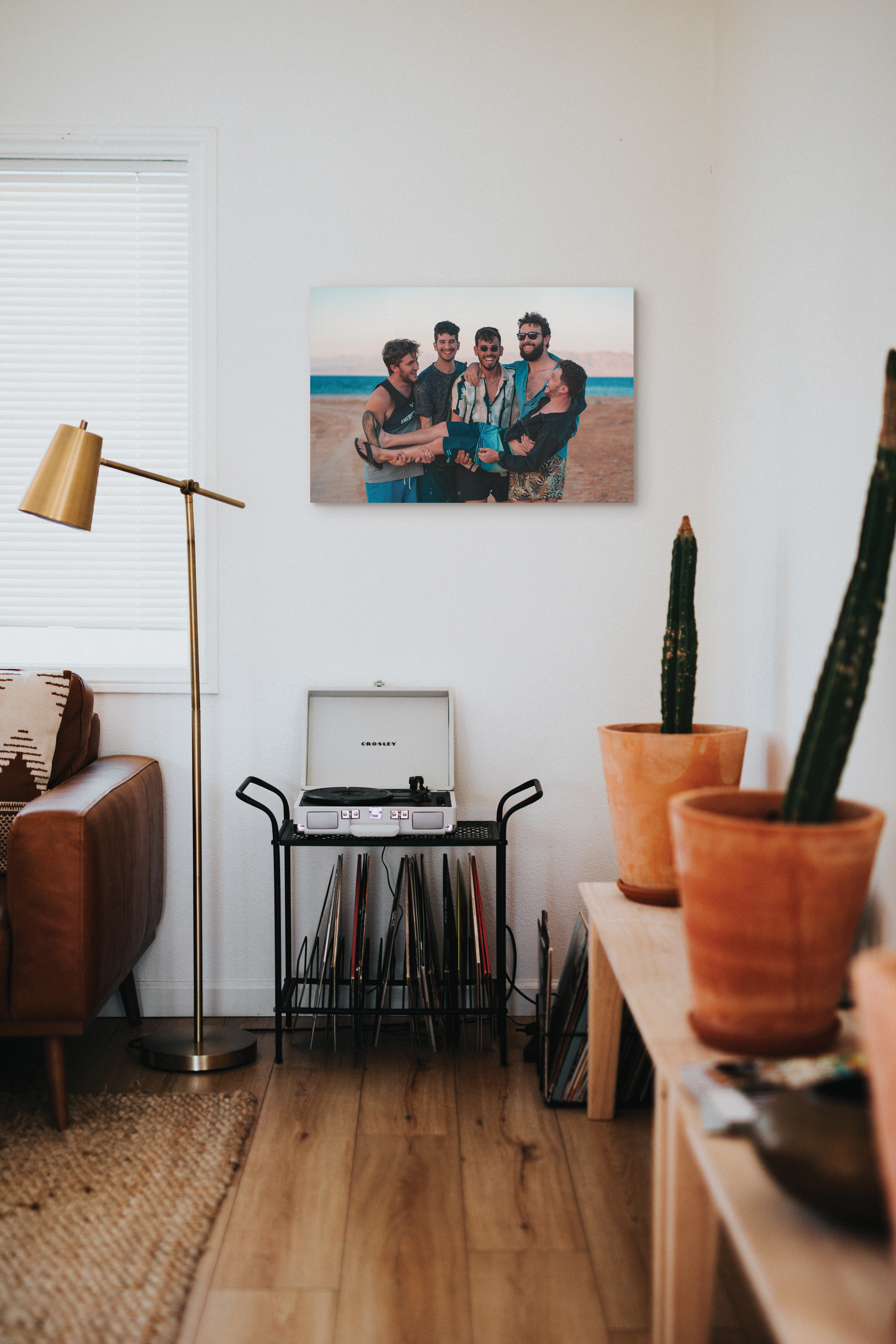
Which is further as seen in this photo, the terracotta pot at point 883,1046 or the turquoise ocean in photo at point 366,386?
the turquoise ocean in photo at point 366,386

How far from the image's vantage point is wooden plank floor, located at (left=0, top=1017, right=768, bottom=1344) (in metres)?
1.37

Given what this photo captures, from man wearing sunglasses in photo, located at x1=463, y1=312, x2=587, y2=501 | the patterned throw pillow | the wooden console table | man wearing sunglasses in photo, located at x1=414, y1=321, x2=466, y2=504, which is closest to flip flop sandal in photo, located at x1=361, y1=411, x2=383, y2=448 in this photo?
man wearing sunglasses in photo, located at x1=414, y1=321, x2=466, y2=504

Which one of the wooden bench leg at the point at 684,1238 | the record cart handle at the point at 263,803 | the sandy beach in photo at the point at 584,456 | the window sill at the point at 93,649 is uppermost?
the sandy beach in photo at the point at 584,456

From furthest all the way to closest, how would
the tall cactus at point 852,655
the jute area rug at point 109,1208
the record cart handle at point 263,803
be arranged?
the record cart handle at point 263,803, the jute area rug at point 109,1208, the tall cactus at point 852,655

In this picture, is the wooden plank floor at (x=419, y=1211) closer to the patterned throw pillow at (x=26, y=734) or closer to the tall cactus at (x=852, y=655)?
the patterned throw pillow at (x=26, y=734)

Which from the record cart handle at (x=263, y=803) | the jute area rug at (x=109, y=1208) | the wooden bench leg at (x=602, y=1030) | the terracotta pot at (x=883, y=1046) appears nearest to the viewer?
the terracotta pot at (x=883, y=1046)

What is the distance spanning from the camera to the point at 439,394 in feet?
8.02

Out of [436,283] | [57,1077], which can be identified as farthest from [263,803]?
[436,283]

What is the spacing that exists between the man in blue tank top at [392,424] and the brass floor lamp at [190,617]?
1.16 feet

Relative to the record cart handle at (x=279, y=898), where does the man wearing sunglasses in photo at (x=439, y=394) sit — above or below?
above

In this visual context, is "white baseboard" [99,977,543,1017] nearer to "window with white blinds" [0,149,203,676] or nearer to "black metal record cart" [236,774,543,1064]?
"black metal record cart" [236,774,543,1064]

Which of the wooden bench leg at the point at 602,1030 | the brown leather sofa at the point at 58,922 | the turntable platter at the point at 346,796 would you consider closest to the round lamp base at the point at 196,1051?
the brown leather sofa at the point at 58,922

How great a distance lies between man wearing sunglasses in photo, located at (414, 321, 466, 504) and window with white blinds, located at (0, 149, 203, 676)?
1.99ft

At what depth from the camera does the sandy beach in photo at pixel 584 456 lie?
2.45m
